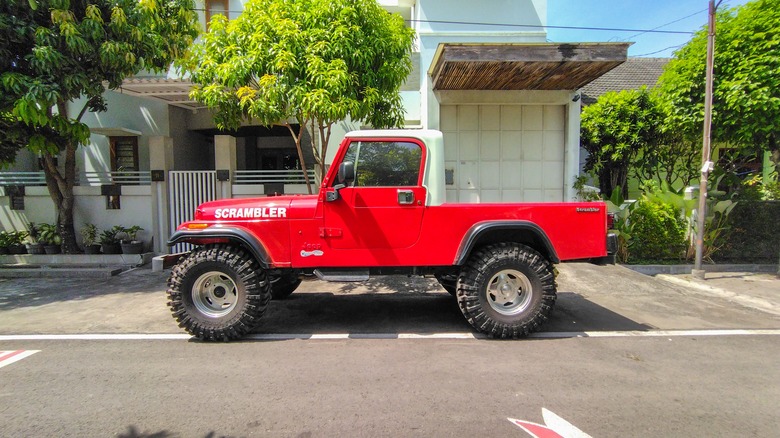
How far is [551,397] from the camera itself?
3393mm

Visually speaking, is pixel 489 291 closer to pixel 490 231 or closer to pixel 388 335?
pixel 490 231

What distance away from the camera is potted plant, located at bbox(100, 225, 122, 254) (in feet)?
31.3

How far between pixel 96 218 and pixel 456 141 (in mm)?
8732

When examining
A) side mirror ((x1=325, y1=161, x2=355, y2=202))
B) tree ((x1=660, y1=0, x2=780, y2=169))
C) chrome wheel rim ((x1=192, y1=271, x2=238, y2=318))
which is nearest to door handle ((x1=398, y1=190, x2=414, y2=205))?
side mirror ((x1=325, y1=161, x2=355, y2=202))

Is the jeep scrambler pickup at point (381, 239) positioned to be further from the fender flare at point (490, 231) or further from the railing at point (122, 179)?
the railing at point (122, 179)

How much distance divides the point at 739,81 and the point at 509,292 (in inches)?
260

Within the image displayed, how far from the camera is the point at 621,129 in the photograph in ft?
33.7

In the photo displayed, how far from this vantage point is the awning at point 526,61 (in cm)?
743

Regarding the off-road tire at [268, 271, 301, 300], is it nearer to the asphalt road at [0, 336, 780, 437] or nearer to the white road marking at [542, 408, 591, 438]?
A: the asphalt road at [0, 336, 780, 437]

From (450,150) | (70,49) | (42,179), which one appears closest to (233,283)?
(70,49)

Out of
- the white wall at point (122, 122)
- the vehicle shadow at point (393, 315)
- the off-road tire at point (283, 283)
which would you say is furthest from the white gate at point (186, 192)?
the off-road tire at point (283, 283)

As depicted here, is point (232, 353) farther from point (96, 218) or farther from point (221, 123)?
point (96, 218)

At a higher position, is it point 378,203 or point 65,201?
point 378,203

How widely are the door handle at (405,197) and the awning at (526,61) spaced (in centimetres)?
395
